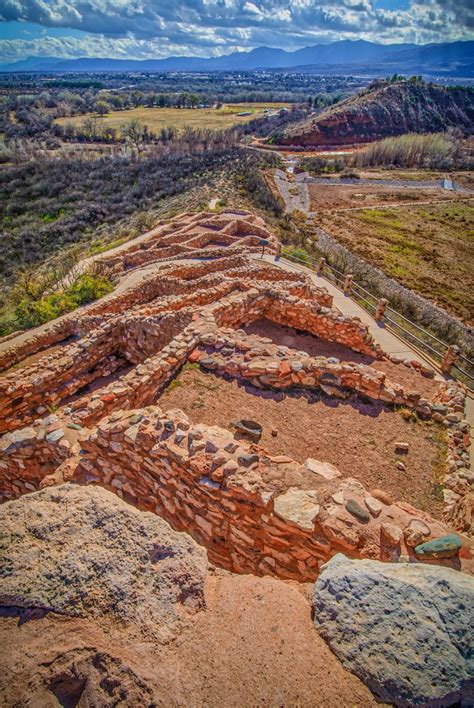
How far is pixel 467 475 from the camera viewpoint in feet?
22.9

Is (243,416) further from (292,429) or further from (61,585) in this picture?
(61,585)

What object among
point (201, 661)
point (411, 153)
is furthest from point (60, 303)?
point (411, 153)

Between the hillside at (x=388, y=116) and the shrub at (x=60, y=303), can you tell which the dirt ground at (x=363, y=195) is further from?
the shrub at (x=60, y=303)

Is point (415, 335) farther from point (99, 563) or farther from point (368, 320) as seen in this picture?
point (99, 563)

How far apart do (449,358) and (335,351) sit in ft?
13.2

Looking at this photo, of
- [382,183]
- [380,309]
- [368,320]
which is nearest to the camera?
[380,309]

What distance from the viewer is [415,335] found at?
15969 mm

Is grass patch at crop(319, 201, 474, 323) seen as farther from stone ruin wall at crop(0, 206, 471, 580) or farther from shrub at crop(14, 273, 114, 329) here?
shrub at crop(14, 273, 114, 329)

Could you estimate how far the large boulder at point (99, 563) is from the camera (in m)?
2.96

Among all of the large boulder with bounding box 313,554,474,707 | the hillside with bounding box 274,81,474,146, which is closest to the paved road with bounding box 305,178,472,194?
the hillside with bounding box 274,81,474,146

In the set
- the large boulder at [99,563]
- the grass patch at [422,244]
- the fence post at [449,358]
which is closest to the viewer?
the large boulder at [99,563]

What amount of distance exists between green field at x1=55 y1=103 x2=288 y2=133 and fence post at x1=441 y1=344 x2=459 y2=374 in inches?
4131

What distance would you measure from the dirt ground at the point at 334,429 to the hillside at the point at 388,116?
102642 millimetres

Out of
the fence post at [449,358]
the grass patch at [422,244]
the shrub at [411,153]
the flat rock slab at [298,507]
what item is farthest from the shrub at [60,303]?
the shrub at [411,153]
